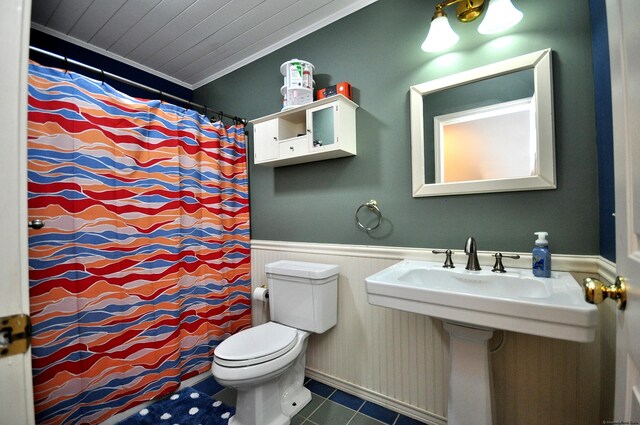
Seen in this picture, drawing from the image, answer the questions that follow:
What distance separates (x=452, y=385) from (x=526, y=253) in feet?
2.17

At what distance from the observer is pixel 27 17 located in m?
0.52

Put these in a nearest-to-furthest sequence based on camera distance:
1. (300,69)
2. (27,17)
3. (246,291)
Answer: (27,17) → (300,69) → (246,291)

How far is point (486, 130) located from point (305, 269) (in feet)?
3.98

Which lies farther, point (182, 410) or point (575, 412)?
point (182, 410)

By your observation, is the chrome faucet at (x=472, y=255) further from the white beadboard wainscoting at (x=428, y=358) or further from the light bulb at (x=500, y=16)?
the light bulb at (x=500, y=16)

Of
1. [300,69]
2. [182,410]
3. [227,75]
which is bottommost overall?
[182,410]

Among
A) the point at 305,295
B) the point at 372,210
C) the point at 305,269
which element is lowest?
the point at 305,295

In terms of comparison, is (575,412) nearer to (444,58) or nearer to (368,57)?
(444,58)

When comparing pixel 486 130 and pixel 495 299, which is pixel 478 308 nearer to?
pixel 495 299

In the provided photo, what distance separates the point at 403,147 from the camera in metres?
1.49

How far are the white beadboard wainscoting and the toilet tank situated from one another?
9 centimetres

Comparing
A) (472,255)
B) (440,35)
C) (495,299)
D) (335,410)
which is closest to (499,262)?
(472,255)

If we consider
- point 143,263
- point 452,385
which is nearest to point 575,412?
point 452,385

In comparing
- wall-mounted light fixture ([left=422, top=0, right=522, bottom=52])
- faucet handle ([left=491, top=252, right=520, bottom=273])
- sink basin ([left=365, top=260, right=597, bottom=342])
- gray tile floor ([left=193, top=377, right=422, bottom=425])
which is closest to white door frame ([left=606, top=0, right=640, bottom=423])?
sink basin ([left=365, top=260, right=597, bottom=342])
